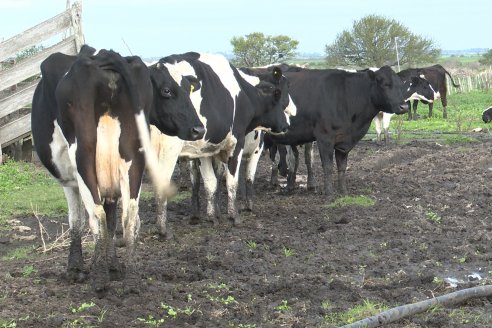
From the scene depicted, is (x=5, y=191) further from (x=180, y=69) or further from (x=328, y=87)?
(x=328, y=87)

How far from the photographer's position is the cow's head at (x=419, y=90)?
1006 inches

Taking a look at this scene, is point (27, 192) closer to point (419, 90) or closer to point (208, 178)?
point (208, 178)

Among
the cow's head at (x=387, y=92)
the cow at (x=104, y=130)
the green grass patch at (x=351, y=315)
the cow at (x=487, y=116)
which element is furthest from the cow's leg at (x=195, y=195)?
the cow at (x=487, y=116)

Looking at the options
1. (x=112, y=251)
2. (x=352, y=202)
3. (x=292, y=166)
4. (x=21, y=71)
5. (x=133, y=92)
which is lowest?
(x=352, y=202)

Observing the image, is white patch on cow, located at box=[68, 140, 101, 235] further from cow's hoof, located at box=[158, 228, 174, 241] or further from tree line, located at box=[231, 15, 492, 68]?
tree line, located at box=[231, 15, 492, 68]

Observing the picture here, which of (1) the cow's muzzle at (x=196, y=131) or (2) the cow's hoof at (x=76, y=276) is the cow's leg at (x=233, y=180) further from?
(2) the cow's hoof at (x=76, y=276)

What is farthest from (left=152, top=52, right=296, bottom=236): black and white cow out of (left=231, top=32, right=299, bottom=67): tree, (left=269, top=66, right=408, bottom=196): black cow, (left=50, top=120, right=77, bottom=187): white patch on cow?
(left=231, top=32, right=299, bottom=67): tree

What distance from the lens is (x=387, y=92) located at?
42.8 feet

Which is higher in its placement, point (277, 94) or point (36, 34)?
point (36, 34)

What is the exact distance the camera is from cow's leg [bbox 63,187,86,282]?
6.95 m

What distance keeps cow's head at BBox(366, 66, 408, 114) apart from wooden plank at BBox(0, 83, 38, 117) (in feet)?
21.4

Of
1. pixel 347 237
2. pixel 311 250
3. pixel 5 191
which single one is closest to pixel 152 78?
pixel 311 250

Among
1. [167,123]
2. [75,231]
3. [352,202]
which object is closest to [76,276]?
[75,231]

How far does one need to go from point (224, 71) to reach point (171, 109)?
3281 mm
